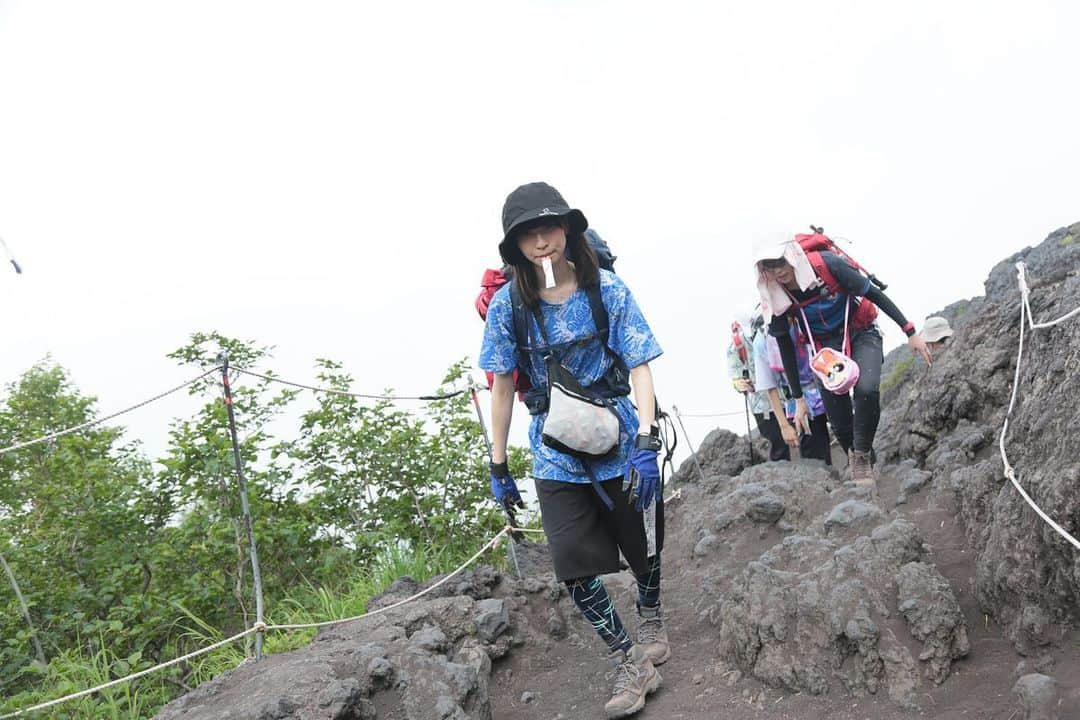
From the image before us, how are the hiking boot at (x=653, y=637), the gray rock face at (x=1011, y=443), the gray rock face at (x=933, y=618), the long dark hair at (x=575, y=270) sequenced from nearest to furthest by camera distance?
1. the gray rock face at (x=1011, y=443)
2. the gray rock face at (x=933, y=618)
3. the long dark hair at (x=575, y=270)
4. the hiking boot at (x=653, y=637)

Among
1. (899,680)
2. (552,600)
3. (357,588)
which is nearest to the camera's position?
(899,680)

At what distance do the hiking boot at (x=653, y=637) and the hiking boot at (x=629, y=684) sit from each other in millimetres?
135

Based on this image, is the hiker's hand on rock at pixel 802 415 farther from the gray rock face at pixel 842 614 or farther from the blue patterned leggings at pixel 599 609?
the blue patterned leggings at pixel 599 609

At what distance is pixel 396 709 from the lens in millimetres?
3674

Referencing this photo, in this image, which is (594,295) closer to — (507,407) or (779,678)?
(507,407)

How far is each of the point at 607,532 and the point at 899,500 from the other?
232cm

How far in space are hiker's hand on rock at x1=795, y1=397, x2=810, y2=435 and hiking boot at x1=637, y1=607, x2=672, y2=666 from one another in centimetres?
251

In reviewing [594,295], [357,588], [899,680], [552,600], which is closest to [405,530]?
[357,588]

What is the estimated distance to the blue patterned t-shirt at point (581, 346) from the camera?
3.64 metres

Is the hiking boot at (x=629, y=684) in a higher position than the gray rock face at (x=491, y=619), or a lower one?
lower

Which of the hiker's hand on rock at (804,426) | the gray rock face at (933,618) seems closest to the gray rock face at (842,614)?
the gray rock face at (933,618)

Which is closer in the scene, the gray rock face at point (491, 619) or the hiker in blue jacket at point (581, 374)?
the hiker in blue jacket at point (581, 374)

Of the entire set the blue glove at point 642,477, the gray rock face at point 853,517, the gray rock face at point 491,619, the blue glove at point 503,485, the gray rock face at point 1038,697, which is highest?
the blue glove at point 503,485

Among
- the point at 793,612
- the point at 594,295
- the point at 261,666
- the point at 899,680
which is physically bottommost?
the point at 899,680
